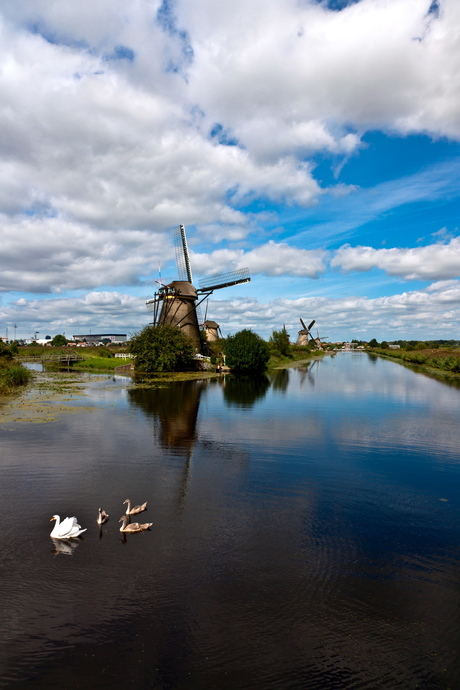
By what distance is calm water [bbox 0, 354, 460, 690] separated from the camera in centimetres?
583

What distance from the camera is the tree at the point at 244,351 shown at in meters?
58.9

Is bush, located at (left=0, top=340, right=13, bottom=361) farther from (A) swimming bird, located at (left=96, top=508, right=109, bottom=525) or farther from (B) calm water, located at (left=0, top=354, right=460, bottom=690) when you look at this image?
(A) swimming bird, located at (left=96, top=508, right=109, bottom=525)

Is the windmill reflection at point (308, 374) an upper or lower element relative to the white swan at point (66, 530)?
lower

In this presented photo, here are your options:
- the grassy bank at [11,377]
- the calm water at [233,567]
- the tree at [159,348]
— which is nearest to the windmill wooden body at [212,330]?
the tree at [159,348]

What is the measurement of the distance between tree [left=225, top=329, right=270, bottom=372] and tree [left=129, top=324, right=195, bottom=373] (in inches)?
320

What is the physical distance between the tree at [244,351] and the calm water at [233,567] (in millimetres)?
41809

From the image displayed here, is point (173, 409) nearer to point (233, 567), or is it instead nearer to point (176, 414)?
point (176, 414)

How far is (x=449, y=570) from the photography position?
26.5 ft

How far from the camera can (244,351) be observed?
59.0 m

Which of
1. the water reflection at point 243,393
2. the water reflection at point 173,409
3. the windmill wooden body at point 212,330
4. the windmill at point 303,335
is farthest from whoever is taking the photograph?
the windmill at point 303,335

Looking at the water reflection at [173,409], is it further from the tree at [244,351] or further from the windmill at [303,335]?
Result: the windmill at [303,335]

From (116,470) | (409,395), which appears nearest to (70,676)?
(116,470)

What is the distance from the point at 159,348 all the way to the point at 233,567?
43.6 meters

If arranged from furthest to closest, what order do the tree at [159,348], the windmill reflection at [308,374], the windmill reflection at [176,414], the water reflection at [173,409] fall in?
the tree at [159,348]
the windmill reflection at [308,374]
the water reflection at [173,409]
the windmill reflection at [176,414]
